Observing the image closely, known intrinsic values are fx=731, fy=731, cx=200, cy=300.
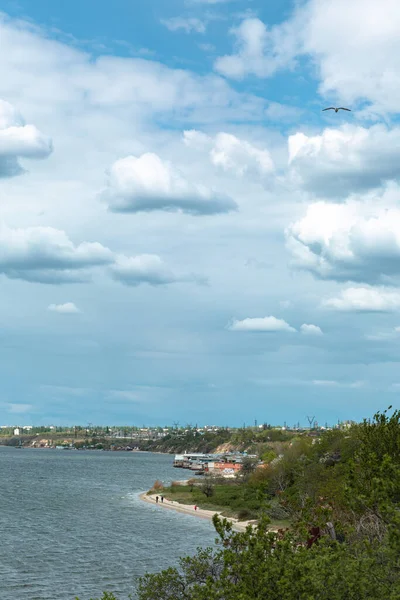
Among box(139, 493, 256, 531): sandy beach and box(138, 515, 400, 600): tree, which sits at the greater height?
box(138, 515, 400, 600): tree

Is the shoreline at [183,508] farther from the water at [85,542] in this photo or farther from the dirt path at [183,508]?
the water at [85,542]

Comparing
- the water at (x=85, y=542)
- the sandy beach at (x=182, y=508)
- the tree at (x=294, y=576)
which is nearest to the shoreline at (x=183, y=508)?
the sandy beach at (x=182, y=508)

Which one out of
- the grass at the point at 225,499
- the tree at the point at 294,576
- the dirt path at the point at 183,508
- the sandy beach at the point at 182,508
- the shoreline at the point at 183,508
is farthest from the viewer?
the sandy beach at the point at 182,508

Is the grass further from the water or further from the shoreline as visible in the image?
the water

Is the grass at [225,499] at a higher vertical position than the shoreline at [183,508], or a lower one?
higher

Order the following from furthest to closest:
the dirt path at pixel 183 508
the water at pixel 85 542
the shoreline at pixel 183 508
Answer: the dirt path at pixel 183 508 < the shoreline at pixel 183 508 < the water at pixel 85 542

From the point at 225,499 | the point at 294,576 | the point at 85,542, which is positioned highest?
the point at 294,576

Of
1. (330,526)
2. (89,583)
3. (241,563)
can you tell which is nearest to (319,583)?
(241,563)

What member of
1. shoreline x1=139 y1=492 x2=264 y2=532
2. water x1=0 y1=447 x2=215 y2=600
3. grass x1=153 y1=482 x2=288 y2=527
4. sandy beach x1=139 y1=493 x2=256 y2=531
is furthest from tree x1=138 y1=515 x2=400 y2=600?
sandy beach x1=139 y1=493 x2=256 y2=531

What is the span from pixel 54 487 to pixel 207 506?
6391 cm

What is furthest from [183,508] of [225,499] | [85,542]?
Result: [85,542]

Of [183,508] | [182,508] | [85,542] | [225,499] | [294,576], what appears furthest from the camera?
[225,499]

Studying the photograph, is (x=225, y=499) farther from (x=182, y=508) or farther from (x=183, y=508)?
(x=182, y=508)

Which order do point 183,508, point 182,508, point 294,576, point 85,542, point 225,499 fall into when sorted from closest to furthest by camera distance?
1. point 294,576
2. point 85,542
3. point 183,508
4. point 182,508
5. point 225,499
